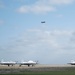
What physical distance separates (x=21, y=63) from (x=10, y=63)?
752cm

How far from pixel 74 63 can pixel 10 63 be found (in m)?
42.7

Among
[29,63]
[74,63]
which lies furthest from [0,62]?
[74,63]

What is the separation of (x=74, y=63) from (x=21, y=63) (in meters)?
→ 36.4

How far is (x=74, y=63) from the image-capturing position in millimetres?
172750

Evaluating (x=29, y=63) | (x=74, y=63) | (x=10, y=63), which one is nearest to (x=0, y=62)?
(x=10, y=63)

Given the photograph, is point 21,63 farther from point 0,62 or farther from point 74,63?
point 74,63

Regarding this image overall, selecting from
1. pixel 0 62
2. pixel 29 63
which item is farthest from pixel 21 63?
pixel 0 62

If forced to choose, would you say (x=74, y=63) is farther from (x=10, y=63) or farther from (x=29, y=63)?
(x=10, y=63)

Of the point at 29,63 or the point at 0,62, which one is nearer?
the point at 29,63

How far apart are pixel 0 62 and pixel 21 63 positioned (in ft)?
61.2

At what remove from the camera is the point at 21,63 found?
161875 mm

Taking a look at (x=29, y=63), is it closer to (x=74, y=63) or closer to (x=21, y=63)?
(x=21, y=63)

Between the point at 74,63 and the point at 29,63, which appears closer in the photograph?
the point at 29,63

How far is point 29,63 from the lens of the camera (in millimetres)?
160375
